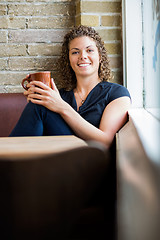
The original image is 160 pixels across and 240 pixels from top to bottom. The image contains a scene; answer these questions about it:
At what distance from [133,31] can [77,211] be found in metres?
1.87

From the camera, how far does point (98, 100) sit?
5.77 ft

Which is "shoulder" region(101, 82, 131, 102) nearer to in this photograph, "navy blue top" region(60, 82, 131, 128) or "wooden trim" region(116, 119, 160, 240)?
"navy blue top" region(60, 82, 131, 128)

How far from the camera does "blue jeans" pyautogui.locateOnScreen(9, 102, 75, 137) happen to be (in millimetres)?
1453

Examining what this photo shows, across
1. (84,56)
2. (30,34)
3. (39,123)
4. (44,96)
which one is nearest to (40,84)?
(44,96)

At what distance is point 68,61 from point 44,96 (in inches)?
Result: 26.9

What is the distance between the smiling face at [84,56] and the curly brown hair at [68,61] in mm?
32

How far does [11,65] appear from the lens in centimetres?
227

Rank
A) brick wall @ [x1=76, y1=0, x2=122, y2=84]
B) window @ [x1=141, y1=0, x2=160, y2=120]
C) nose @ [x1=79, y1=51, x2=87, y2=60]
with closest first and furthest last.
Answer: window @ [x1=141, y1=0, x2=160, y2=120], nose @ [x1=79, y1=51, x2=87, y2=60], brick wall @ [x1=76, y1=0, x2=122, y2=84]

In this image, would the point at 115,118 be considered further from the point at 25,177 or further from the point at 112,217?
the point at 25,177

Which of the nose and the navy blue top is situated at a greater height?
the nose

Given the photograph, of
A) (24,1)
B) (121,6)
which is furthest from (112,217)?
(24,1)

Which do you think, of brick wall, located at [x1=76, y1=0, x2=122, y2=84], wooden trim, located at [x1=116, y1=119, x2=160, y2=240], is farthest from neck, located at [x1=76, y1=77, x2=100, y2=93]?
wooden trim, located at [x1=116, y1=119, x2=160, y2=240]

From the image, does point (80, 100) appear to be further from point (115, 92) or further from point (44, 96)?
point (44, 96)

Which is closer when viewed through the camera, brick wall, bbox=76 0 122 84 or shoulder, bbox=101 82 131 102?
shoulder, bbox=101 82 131 102
